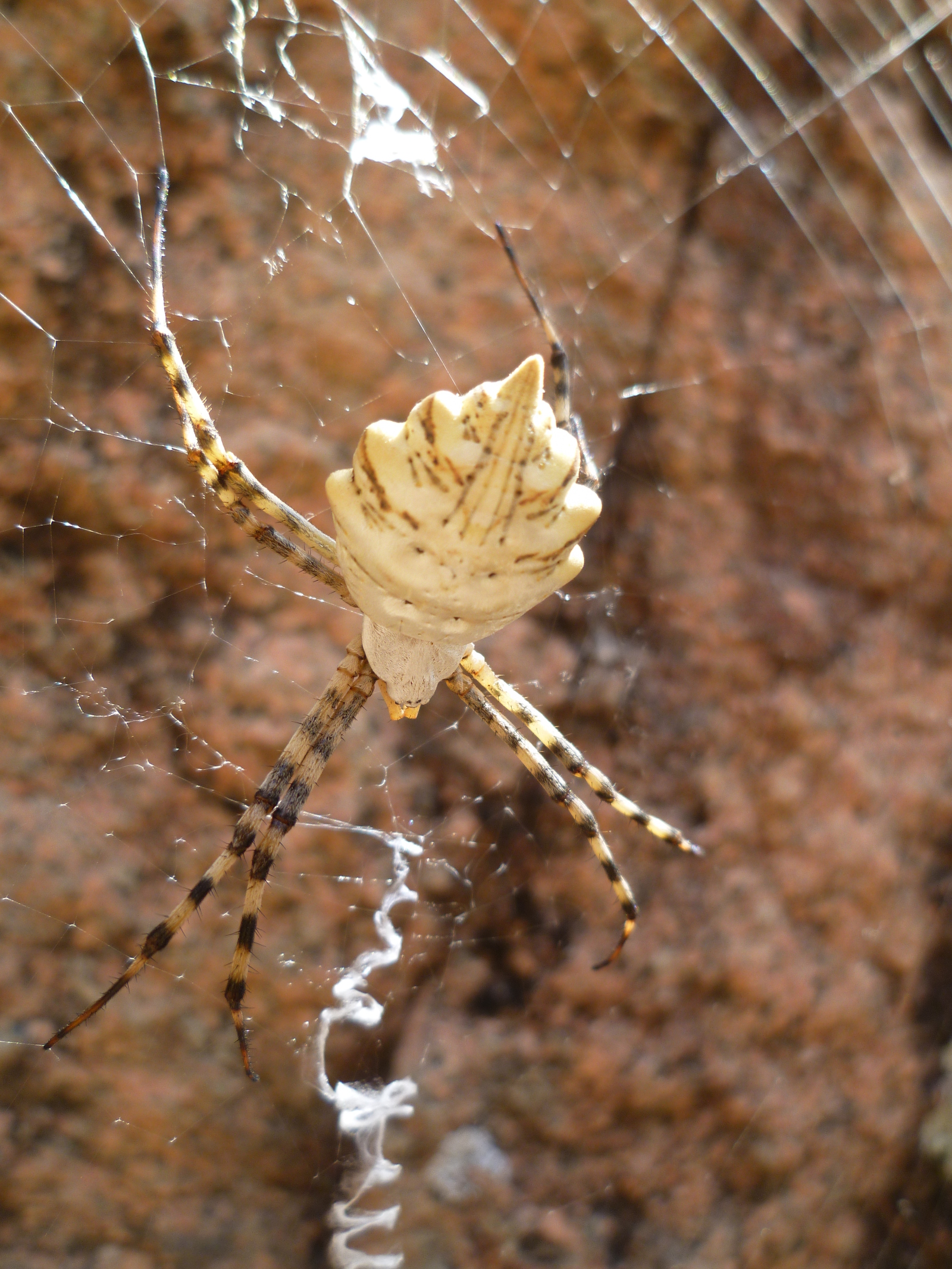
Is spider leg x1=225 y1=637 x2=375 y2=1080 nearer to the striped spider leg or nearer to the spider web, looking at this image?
the striped spider leg

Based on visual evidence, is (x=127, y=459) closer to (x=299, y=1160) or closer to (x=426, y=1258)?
(x=299, y=1160)

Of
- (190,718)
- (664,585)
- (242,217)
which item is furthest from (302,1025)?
(242,217)

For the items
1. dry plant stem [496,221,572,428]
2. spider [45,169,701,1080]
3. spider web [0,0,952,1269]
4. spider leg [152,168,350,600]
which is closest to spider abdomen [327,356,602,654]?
spider [45,169,701,1080]

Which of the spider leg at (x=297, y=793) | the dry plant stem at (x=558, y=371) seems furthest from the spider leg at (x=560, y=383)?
the spider leg at (x=297, y=793)

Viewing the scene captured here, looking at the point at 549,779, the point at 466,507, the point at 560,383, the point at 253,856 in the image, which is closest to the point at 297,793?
the point at 253,856

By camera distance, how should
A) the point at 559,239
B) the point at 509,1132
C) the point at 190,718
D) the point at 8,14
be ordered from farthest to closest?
1. the point at 559,239
2. the point at 509,1132
3. the point at 190,718
4. the point at 8,14

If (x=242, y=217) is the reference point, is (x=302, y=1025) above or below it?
below

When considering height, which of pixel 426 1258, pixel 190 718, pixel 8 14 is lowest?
pixel 426 1258

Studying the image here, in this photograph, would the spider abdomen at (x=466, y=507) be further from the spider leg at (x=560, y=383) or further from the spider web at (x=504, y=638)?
the spider web at (x=504, y=638)
